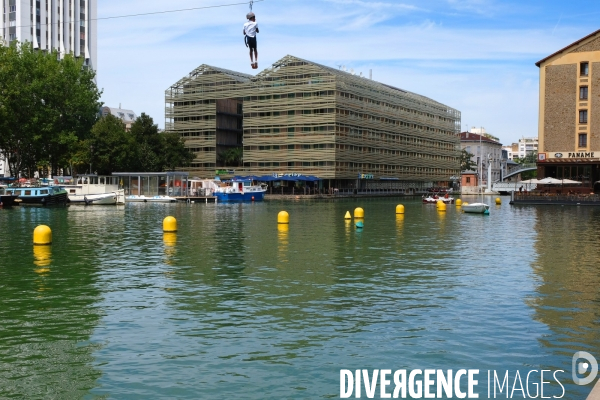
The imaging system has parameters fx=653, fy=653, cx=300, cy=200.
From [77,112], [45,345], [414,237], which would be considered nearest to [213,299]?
[45,345]

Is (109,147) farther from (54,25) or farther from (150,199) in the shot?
(54,25)

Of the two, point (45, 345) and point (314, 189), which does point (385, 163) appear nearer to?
point (314, 189)

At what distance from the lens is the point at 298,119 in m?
140

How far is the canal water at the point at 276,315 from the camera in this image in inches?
516

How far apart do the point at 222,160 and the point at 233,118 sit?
11.1 meters

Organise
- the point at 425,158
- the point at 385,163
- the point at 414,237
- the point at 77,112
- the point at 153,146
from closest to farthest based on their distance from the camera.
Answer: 1. the point at 414,237
2. the point at 77,112
3. the point at 153,146
4. the point at 385,163
5. the point at 425,158

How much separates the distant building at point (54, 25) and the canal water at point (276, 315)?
107184 mm

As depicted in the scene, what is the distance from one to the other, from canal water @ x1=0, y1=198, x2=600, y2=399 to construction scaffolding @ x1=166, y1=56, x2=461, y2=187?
103 metres

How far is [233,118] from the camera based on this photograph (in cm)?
15400

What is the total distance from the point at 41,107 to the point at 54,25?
52671 millimetres

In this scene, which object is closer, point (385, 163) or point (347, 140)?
point (347, 140)

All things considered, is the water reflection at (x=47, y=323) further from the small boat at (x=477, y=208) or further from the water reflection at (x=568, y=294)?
the small boat at (x=477, y=208)

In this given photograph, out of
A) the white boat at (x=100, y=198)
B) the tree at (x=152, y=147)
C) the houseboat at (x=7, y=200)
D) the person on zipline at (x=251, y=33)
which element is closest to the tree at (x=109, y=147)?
the tree at (x=152, y=147)

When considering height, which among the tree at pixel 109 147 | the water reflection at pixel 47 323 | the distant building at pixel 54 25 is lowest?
the water reflection at pixel 47 323
